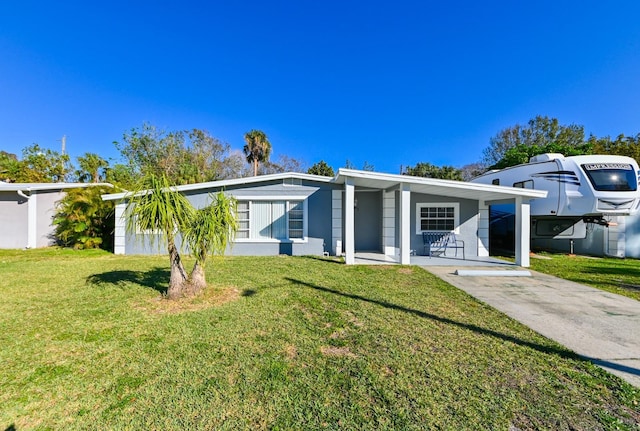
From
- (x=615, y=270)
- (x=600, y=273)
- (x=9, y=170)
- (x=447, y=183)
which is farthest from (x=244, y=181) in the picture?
(x=9, y=170)

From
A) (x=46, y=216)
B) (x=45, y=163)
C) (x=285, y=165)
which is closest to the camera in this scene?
(x=46, y=216)

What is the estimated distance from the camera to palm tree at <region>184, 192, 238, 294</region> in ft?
15.2

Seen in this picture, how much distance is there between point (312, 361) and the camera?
2.81m

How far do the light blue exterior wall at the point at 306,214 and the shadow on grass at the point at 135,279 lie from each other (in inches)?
122

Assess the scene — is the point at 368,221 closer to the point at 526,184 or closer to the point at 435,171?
the point at 526,184

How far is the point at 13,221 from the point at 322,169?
2103 centimetres

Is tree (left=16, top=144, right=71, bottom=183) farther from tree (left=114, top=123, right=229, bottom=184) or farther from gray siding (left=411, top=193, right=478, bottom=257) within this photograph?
gray siding (left=411, top=193, right=478, bottom=257)

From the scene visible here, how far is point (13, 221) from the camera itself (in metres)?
11.6

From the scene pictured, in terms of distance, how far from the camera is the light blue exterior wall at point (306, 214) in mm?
9742

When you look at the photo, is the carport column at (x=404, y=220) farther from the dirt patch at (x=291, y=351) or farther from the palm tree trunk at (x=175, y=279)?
the palm tree trunk at (x=175, y=279)

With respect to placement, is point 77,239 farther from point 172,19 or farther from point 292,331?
point 292,331

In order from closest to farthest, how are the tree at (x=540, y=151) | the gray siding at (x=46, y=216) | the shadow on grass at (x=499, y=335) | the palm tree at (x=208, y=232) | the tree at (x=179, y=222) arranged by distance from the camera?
the shadow on grass at (x=499, y=335), the tree at (x=179, y=222), the palm tree at (x=208, y=232), the gray siding at (x=46, y=216), the tree at (x=540, y=151)

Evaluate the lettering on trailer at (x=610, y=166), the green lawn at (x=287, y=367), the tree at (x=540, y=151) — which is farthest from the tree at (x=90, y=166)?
the tree at (x=540, y=151)

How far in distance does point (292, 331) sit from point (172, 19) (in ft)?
47.5
